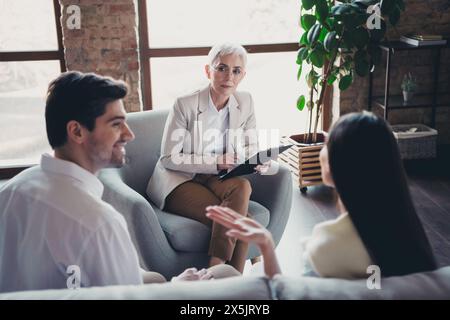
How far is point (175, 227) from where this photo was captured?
2.67m

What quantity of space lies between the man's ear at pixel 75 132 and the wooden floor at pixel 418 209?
1655mm

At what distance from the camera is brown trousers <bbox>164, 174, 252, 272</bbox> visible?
278 centimetres

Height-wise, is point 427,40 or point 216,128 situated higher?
point 427,40

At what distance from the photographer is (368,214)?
1439 mm

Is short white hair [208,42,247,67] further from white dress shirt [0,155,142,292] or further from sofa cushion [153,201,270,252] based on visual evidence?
white dress shirt [0,155,142,292]

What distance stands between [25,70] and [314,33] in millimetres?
2125

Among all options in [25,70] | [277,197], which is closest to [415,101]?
[277,197]

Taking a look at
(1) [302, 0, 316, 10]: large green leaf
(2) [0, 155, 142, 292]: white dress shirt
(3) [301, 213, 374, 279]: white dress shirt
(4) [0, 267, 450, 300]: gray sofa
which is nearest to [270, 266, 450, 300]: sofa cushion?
(4) [0, 267, 450, 300]: gray sofa

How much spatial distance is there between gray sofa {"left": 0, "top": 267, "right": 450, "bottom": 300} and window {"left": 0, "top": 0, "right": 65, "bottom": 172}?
3.37 m

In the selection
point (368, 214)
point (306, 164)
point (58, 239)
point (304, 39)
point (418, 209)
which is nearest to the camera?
point (368, 214)

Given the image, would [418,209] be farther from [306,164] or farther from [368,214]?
[368,214]

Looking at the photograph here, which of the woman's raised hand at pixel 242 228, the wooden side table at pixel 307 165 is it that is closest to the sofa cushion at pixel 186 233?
the woman's raised hand at pixel 242 228

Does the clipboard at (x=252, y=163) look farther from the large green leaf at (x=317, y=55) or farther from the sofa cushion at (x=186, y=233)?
the large green leaf at (x=317, y=55)
